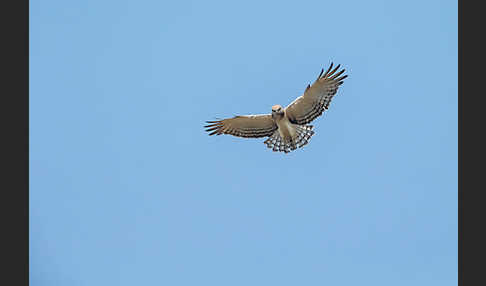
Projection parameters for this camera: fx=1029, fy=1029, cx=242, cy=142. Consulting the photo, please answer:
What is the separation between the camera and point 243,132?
2439 centimetres

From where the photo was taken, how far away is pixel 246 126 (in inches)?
955

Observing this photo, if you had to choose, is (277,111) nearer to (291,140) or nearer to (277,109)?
(277,109)

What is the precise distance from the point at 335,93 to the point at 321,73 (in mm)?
A: 693

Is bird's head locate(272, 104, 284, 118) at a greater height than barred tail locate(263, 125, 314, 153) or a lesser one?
greater

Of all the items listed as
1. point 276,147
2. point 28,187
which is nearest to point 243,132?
point 276,147

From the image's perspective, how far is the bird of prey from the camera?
23.1m

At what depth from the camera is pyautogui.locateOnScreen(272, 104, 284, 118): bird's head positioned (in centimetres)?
2337

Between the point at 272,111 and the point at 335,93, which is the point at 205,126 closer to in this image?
the point at 272,111

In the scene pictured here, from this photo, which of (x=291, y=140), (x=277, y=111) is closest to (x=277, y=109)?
(x=277, y=111)

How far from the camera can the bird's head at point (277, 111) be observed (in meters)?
23.4

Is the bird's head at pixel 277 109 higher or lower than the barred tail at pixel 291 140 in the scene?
higher

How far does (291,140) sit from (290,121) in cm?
48

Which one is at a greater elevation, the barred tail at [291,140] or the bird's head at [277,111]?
the bird's head at [277,111]

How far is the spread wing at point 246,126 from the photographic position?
78.2 feet
